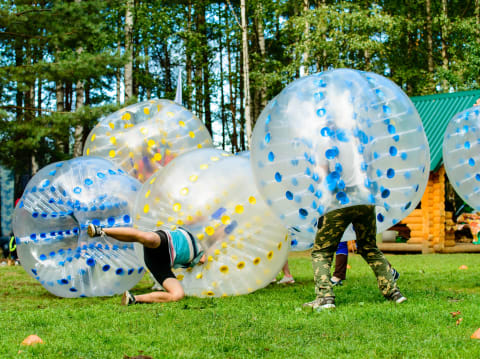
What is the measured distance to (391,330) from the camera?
443cm

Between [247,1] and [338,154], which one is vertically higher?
[247,1]

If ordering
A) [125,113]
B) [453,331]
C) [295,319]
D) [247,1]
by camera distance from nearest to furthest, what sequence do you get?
[453,331]
[295,319]
[125,113]
[247,1]

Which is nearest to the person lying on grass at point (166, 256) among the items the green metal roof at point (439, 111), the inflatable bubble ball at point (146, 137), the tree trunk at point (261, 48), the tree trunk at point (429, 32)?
the inflatable bubble ball at point (146, 137)

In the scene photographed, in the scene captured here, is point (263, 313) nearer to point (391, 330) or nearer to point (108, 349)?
point (391, 330)

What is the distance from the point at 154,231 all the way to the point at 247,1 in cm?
2138

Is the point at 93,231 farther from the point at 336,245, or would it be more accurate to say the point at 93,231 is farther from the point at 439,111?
the point at 439,111

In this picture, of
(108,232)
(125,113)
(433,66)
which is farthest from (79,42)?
(433,66)

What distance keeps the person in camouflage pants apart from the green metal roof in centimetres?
1060

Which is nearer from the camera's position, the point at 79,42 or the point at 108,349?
the point at 108,349

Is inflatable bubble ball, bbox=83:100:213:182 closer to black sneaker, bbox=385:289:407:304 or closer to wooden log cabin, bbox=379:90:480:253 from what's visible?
black sneaker, bbox=385:289:407:304

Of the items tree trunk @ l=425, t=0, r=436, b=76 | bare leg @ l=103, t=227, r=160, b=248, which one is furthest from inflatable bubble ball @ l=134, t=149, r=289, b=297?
tree trunk @ l=425, t=0, r=436, b=76

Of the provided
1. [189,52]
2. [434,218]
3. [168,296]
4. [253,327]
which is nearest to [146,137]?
[168,296]

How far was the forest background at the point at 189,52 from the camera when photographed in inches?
621

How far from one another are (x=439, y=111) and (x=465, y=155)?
10954mm
